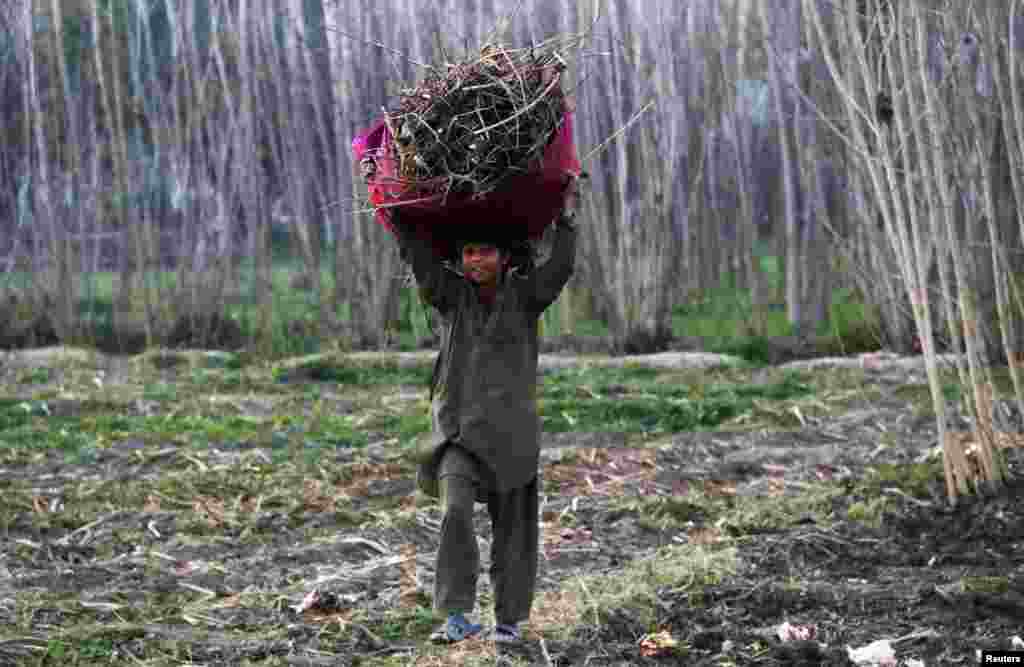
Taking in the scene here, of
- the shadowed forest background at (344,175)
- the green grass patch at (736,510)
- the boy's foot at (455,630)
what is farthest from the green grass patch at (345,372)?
the boy's foot at (455,630)

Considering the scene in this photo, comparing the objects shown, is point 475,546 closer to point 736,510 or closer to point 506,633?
point 506,633

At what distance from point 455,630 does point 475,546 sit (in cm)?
21

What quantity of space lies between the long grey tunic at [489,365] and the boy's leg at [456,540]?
4cm

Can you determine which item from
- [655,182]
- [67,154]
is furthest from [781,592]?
[67,154]

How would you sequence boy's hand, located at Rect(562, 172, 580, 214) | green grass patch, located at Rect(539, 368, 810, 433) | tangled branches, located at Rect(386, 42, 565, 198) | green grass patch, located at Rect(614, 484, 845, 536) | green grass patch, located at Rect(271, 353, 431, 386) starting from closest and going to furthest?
tangled branches, located at Rect(386, 42, 565, 198), boy's hand, located at Rect(562, 172, 580, 214), green grass patch, located at Rect(614, 484, 845, 536), green grass patch, located at Rect(539, 368, 810, 433), green grass patch, located at Rect(271, 353, 431, 386)

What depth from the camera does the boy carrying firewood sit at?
3.65m

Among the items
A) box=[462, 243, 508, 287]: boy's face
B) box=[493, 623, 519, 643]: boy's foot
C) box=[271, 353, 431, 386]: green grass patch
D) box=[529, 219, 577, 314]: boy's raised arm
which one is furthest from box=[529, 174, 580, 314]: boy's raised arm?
box=[271, 353, 431, 386]: green grass patch

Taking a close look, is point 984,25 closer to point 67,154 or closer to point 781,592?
point 781,592

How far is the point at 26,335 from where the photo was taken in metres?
9.00

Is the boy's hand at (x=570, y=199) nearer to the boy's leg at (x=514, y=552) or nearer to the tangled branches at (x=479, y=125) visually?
the tangled branches at (x=479, y=125)

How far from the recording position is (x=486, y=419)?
12.0 ft

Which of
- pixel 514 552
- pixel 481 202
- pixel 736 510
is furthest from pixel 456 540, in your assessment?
pixel 736 510

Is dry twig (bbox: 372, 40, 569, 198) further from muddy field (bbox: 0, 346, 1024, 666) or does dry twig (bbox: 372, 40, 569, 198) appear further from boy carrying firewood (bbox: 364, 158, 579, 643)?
muddy field (bbox: 0, 346, 1024, 666)

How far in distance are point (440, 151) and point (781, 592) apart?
1.48 metres
